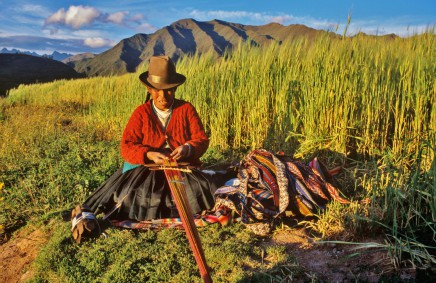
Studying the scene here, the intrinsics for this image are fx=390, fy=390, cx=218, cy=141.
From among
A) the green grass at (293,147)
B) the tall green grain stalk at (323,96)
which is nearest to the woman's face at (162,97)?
the green grass at (293,147)

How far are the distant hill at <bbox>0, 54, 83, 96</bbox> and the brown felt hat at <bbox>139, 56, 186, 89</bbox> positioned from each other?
1811 inches

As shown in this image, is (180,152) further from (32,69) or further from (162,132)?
(32,69)

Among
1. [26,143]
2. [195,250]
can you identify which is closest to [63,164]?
[26,143]

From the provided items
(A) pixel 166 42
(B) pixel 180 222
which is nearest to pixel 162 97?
(B) pixel 180 222

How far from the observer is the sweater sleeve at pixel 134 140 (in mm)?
3098

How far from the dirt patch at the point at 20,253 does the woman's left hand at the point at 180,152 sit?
Answer: 1.31 meters

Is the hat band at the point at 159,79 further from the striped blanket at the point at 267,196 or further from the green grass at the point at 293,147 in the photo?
the green grass at the point at 293,147

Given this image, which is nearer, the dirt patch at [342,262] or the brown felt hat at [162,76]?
the dirt patch at [342,262]

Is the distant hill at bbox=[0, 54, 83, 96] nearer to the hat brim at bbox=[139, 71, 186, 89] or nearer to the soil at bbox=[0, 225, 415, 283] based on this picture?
the soil at bbox=[0, 225, 415, 283]

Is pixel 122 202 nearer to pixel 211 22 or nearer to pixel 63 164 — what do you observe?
pixel 63 164

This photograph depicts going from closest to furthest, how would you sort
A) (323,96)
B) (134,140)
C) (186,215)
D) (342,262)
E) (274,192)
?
(342,262)
(186,215)
(274,192)
(134,140)
(323,96)

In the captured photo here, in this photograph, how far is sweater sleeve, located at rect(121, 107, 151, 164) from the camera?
310 cm

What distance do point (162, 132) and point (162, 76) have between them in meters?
0.49

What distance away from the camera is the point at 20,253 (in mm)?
3105
